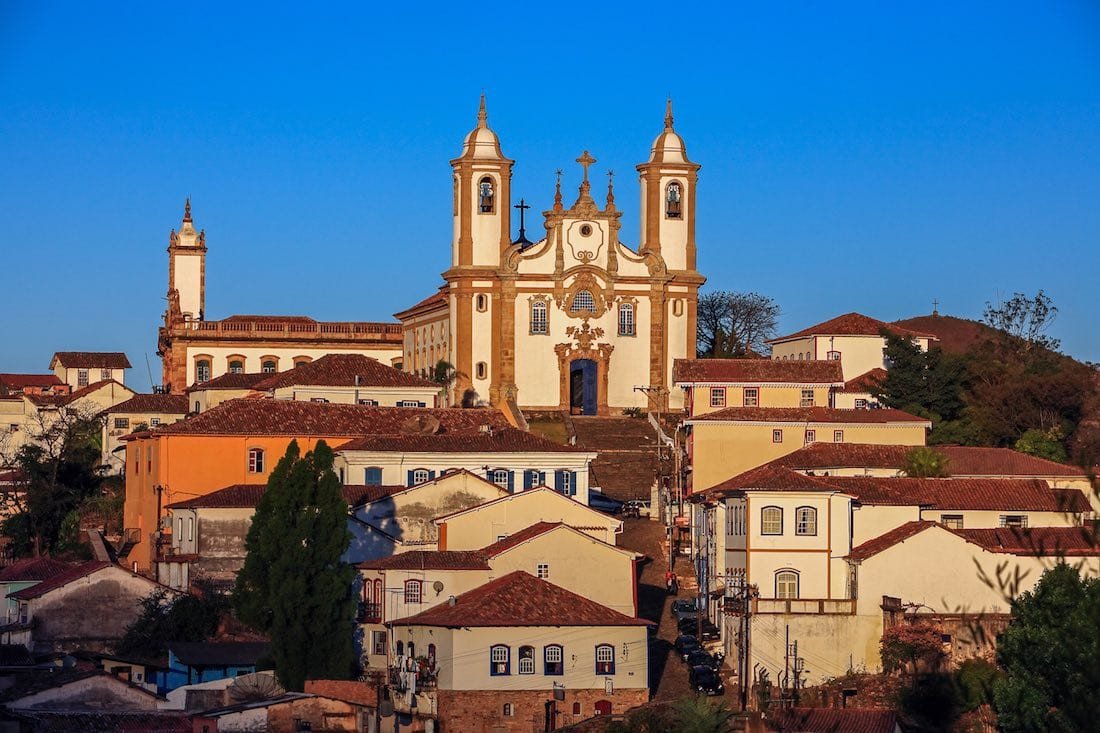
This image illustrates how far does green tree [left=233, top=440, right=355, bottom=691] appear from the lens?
55188 millimetres

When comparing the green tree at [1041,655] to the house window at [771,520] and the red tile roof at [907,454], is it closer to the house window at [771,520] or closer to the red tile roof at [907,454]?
the house window at [771,520]

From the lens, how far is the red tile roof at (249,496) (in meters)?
65.9

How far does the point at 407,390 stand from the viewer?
85375 millimetres

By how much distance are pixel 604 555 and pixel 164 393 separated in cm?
4647

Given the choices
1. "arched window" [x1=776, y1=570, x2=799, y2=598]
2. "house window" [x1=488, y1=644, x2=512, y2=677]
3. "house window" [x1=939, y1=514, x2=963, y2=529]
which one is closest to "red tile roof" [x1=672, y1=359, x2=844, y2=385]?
"house window" [x1=939, y1=514, x2=963, y2=529]

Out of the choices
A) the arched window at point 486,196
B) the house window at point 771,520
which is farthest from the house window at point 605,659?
the arched window at point 486,196

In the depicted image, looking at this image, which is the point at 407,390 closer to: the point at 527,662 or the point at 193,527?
the point at 193,527

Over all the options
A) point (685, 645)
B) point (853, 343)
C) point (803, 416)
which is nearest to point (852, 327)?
point (853, 343)

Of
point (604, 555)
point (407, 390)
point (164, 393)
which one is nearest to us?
point (604, 555)

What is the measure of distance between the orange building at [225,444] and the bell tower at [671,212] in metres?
19.7

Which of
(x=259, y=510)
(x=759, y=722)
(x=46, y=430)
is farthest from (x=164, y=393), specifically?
(x=759, y=722)

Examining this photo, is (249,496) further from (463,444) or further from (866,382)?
(866,382)

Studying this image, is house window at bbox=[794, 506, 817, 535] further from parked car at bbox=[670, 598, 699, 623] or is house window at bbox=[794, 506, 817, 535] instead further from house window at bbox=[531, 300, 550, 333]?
house window at bbox=[531, 300, 550, 333]

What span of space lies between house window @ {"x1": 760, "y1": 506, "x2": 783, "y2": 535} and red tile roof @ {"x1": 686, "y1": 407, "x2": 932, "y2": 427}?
13.2m
